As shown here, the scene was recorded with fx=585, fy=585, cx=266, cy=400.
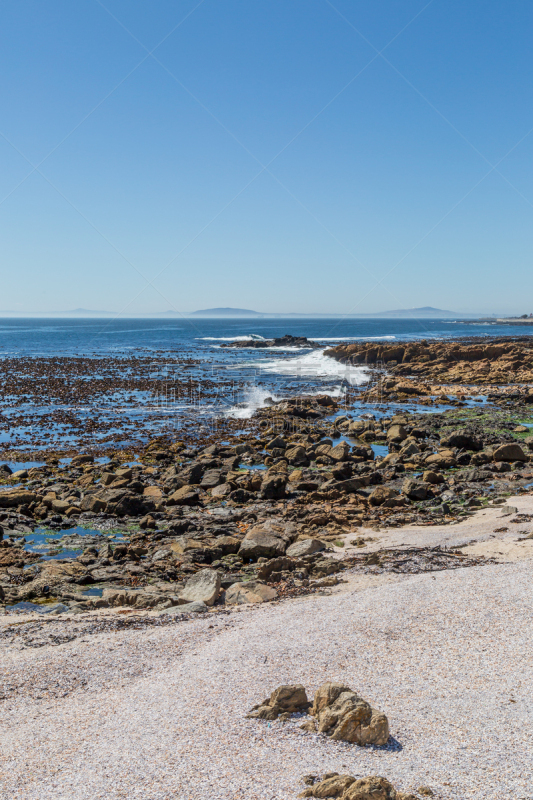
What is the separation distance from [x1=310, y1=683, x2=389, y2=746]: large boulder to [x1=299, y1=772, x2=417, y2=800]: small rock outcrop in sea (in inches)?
30.7

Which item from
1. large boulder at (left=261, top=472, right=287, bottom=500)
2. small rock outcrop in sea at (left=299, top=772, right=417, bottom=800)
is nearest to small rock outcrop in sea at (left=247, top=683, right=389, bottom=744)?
small rock outcrop in sea at (left=299, top=772, right=417, bottom=800)

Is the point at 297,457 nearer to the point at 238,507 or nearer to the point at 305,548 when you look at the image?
the point at 238,507

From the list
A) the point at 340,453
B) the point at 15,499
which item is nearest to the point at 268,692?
the point at 15,499

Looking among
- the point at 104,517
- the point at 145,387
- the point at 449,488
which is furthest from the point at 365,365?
the point at 104,517

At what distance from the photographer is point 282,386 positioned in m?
54.2

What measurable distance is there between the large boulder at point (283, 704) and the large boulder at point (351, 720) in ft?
1.01

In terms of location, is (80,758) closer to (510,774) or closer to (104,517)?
(510,774)

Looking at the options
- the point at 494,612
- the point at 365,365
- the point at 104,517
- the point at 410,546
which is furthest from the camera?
the point at 365,365

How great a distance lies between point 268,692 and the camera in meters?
8.33

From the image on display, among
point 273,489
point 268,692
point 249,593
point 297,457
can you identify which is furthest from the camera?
point 297,457

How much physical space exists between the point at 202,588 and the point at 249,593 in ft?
3.57

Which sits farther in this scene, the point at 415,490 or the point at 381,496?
the point at 415,490

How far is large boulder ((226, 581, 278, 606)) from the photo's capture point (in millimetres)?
12547

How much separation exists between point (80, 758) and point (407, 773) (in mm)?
3836
